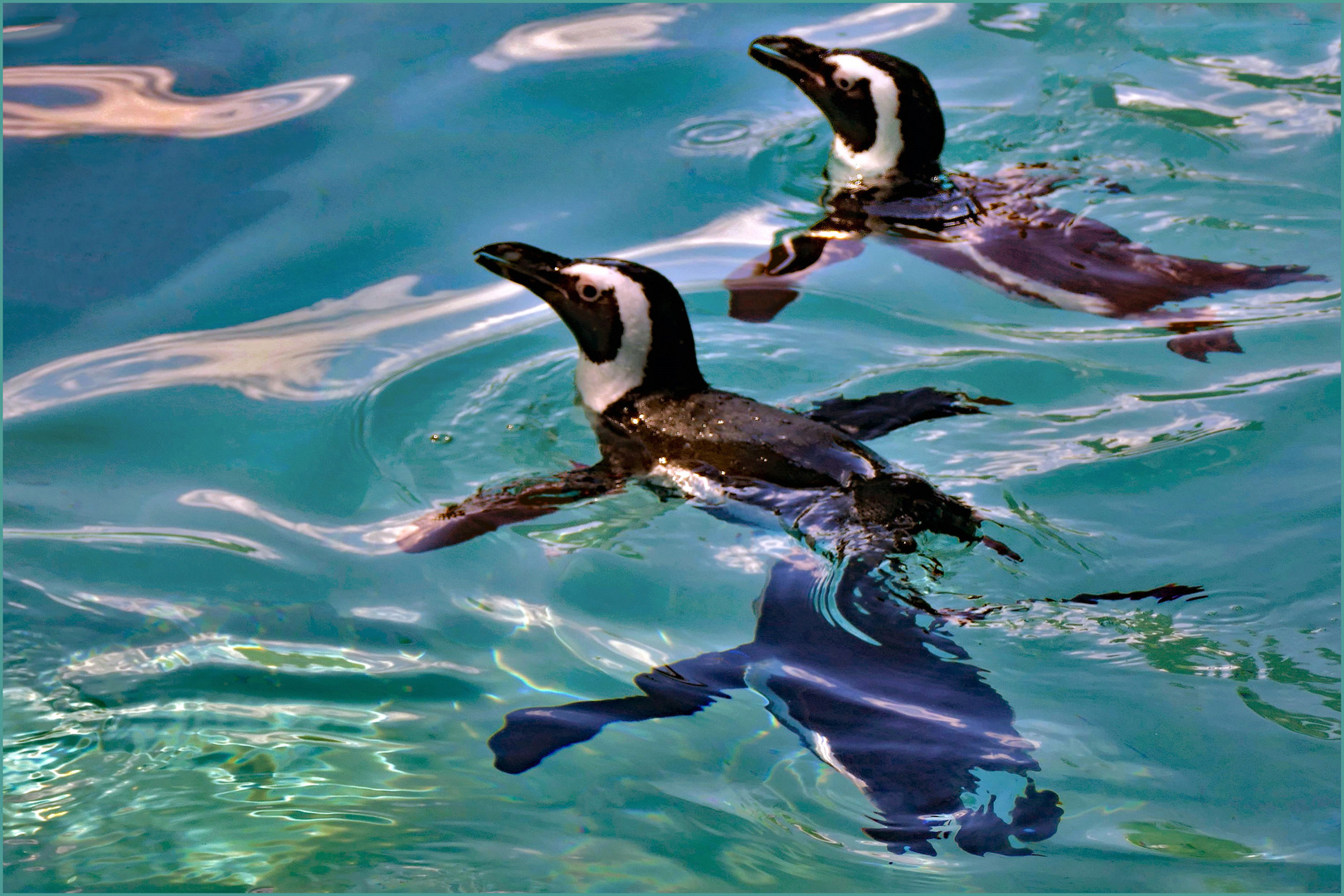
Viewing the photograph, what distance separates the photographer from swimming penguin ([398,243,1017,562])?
3314 millimetres

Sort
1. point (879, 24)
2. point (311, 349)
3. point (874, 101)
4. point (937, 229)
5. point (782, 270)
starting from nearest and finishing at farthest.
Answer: point (311, 349) < point (782, 270) < point (937, 229) < point (874, 101) < point (879, 24)

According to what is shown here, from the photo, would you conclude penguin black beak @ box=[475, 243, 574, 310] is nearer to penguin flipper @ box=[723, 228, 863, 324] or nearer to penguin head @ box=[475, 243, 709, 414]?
penguin head @ box=[475, 243, 709, 414]

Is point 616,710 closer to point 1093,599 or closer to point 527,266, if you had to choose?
point 1093,599

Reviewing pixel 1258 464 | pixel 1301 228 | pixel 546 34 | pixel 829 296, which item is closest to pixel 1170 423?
pixel 1258 464

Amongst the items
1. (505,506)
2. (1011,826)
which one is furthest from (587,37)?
(1011,826)

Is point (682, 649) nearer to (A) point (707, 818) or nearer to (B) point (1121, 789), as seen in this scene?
(A) point (707, 818)

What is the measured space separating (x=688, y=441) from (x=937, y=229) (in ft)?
6.75

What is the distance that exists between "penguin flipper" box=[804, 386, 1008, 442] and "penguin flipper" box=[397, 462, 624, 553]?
0.67 meters

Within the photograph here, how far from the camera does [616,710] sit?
297 centimetres

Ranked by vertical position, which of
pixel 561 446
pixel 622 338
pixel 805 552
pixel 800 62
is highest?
pixel 800 62

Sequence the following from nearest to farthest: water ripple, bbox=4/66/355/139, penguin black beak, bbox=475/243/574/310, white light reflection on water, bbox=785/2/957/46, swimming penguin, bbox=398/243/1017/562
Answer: swimming penguin, bbox=398/243/1017/562
penguin black beak, bbox=475/243/574/310
water ripple, bbox=4/66/355/139
white light reflection on water, bbox=785/2/957/46

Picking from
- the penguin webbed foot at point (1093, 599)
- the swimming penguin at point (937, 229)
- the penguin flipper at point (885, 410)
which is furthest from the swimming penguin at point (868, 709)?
the swimming penguin at point (937, 229)

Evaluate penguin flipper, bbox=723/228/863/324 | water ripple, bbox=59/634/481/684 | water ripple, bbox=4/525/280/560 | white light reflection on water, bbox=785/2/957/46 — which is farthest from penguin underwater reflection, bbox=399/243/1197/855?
white light reflection on water, bbox=785/2/957/46

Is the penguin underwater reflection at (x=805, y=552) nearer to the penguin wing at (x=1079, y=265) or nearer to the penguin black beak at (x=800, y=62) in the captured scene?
the penguin wing at (x=1079, y=265)
